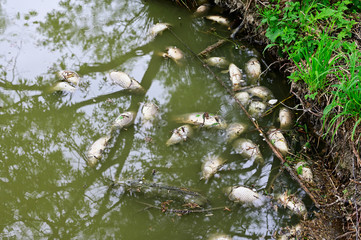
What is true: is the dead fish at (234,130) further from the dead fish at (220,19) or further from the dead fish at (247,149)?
the dead fish at (220,19)

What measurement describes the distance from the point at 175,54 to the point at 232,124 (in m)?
1.33

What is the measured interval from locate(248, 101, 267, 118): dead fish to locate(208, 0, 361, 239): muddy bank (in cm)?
42

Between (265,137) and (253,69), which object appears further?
(253,69)

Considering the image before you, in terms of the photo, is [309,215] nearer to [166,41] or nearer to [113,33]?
[166,41]

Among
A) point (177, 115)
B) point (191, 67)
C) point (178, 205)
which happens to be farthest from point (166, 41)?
point (178, 205)

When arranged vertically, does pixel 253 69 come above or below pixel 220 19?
below

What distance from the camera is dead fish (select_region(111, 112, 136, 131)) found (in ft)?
11.7

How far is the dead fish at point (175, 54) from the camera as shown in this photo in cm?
423

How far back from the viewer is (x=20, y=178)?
10.5ft

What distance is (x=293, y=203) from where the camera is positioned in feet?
9.72

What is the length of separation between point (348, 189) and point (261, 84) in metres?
1.71

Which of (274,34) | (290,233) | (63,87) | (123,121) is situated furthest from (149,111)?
(290,233)

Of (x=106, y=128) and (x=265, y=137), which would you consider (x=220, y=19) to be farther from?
(x=106, y=128)

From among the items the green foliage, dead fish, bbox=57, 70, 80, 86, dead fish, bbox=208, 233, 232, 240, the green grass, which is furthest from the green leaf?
dead fish, bbox=57, 70, 80, 86
